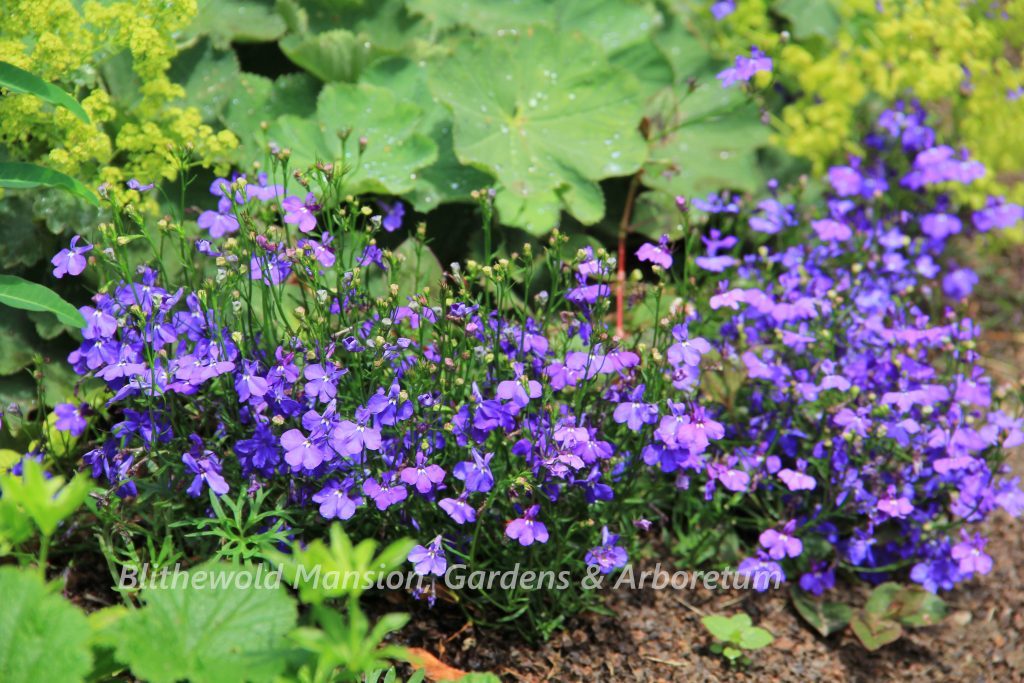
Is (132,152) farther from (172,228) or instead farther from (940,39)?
(940,39)

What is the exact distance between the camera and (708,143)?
3.56m

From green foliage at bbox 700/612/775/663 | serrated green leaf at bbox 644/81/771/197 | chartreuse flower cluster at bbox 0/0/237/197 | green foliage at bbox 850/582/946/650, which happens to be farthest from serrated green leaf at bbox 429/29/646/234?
green foliage at bbox 850/582/946/650

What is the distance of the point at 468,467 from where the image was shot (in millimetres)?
1995

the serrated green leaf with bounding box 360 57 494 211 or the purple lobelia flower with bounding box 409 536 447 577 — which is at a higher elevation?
the serrated green leaf with bounding box 360 57 494 211

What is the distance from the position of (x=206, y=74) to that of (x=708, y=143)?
5.60 ft

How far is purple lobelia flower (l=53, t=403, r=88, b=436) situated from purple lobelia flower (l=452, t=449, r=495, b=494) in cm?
87

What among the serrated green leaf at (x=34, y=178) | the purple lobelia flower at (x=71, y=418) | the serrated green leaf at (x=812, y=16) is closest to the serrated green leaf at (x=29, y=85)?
the serrated green leaf at (x=34, y=178)

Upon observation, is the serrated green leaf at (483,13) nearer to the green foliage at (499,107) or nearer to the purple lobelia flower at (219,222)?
the green foliage at (499,107)

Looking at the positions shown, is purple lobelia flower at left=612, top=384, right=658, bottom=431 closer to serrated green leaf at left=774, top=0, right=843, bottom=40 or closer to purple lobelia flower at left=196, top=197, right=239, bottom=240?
purple lobelia flower at left=196, top=197, right=239, bottom=240

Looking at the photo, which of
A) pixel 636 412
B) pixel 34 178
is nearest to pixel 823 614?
pixel 636 412

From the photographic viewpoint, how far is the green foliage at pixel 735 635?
2.36 metres

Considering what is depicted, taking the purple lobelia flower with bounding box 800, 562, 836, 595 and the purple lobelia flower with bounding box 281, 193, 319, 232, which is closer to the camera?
the purple lobelia flower with bounding box 281, 193, 319, 232

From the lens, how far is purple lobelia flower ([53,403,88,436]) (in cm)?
221

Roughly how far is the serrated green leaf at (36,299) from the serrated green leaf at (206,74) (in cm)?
120
